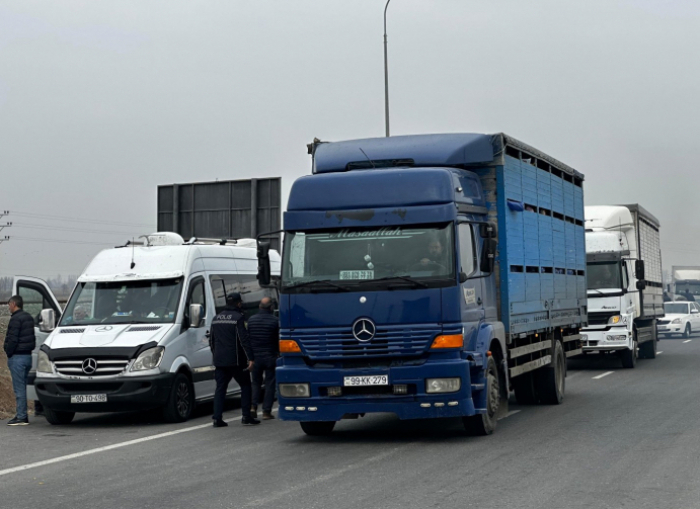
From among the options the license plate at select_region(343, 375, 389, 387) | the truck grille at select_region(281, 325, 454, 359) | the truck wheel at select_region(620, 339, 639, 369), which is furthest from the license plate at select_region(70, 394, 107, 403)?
the truck wheel at select_region(620, 339, 639, 369)

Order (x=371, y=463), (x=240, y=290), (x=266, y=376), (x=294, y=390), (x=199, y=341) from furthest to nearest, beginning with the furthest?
(x=240, y=290) < (x=199, y=341) < (x=266, y=376) < (x=294, y=390) < (x=371, y=463)

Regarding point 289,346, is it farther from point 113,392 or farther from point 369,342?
point 113,392

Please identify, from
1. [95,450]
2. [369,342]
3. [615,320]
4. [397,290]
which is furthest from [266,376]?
[615,320]

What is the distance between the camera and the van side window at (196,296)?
50.0 ft

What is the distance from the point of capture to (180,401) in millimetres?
14930

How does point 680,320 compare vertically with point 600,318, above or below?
above

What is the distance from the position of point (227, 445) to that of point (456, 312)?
304 centimetres

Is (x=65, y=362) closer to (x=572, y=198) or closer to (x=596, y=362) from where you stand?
(x=572, y=198)

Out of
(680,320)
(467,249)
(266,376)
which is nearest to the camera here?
(467,249)

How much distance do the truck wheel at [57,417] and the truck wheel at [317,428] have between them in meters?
4.11

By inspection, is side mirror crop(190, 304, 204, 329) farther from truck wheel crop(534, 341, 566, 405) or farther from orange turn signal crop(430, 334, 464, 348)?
truck wheel crop(534, 341, 566, 405)

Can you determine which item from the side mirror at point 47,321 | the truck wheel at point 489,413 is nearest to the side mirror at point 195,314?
the side mirror at point 47,321

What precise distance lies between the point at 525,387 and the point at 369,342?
5346 millimetres

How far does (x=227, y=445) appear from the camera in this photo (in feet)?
39.7
